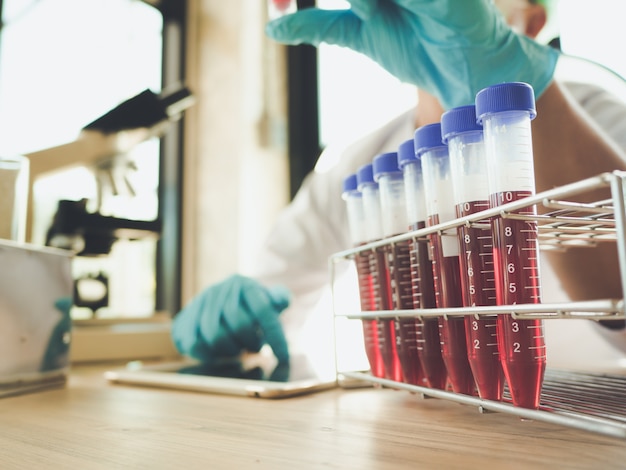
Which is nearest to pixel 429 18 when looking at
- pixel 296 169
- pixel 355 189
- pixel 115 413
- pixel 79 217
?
pixel 355 189

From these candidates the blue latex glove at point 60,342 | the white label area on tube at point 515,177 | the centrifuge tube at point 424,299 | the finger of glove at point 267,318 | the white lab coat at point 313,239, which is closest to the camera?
the white label area on tube at point 515,177

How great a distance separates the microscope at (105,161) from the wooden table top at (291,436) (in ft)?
2.37

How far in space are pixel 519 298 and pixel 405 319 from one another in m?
0.17

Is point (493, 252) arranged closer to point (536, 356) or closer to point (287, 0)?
point (536, 356)

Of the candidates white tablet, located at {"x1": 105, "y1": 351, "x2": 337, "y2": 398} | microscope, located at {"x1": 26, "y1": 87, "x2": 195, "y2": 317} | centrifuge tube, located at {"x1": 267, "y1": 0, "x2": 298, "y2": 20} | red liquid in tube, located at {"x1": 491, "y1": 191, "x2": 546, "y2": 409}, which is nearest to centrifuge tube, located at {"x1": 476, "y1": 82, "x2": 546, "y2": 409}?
red liquid in tube, located at {"x1": 491, "y1": 191, "x2": 546, "y2": 409}

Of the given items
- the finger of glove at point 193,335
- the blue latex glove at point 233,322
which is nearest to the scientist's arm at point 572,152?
the blue latex glove at point 233,322

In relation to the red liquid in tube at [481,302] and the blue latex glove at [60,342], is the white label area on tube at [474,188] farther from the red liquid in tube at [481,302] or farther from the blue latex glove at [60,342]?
the blue latex glove at [60,342]

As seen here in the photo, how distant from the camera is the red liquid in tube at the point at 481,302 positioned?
0.47 meters

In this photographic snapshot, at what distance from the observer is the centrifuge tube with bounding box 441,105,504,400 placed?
47 cm

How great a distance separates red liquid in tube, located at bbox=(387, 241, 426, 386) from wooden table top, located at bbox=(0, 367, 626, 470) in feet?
0.14

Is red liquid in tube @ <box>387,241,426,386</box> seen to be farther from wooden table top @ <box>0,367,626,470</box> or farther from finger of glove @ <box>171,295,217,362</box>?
finger of glove @ <box>171,295,217,362</box>

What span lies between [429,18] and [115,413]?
0.62 meters

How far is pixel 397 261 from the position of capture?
61 cm

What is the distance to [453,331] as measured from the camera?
0.51 metres
